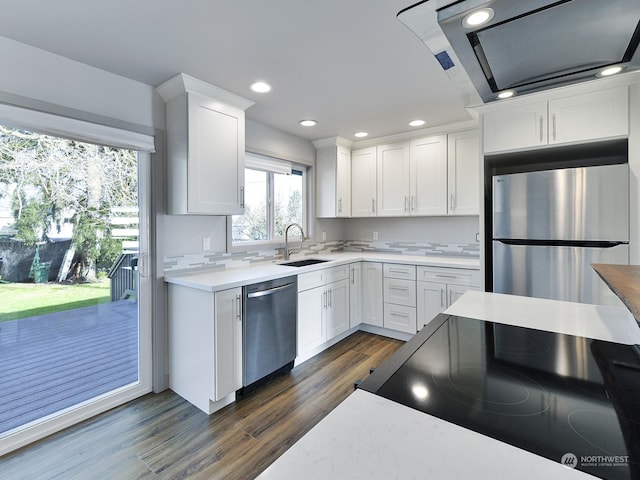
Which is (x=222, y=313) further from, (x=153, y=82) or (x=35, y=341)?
(x=153, y=82)

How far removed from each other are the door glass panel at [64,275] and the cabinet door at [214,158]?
1.56 ft

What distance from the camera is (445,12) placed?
683 mm

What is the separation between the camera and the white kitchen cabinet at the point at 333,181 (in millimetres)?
3857

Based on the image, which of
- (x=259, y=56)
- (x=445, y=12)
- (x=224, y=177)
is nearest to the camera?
(x=445, y=12)

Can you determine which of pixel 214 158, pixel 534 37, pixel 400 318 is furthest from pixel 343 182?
pixel 534 37

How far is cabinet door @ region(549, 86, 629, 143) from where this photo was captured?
2.20 m

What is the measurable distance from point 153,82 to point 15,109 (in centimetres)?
84

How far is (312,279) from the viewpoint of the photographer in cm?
295

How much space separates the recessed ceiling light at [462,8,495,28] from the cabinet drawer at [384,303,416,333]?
2.92 m

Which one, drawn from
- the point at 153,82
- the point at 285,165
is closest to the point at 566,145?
the point at 285,165

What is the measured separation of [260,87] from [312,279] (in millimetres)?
1653

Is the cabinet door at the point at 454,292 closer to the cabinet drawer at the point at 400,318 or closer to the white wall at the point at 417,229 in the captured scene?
the cabinet drawer at the point at 400,318

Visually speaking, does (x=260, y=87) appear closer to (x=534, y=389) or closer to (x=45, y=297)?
(x=45, y=297)

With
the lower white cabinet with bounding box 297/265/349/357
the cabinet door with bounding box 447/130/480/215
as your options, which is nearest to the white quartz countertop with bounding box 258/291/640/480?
the lower white cabinet with bounding box 297/265/349/357
